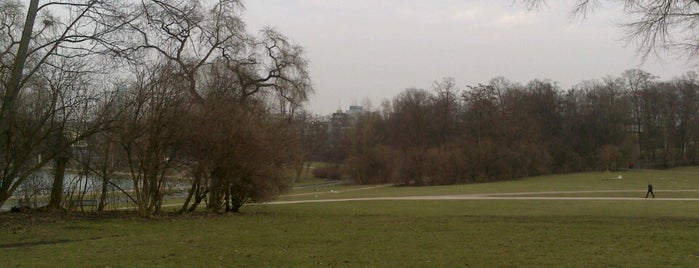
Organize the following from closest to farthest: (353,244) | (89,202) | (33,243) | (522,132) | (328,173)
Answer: (353,244), (33,243), (89,202), (522,132), (328,173)

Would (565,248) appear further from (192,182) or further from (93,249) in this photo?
(192,182)

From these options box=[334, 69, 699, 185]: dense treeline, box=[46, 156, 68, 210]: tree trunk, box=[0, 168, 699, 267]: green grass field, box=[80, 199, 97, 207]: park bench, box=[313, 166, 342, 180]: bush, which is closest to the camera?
box=[0, 168, 699, 267]: green grass field

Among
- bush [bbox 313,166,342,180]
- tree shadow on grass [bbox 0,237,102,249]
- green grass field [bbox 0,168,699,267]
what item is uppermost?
bush [bbox 313,166,342,180]

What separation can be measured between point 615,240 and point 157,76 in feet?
47.4

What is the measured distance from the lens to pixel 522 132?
7875cm

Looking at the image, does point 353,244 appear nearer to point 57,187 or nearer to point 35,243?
point 35,243

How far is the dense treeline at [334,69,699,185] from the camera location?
75688 mm

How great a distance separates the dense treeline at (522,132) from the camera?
75688 mm

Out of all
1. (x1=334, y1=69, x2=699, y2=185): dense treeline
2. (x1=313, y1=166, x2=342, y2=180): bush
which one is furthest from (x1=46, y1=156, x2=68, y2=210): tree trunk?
(x1=313, y1=166, x2=342, y2=180): bush

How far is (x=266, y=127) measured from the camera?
70.8 feet


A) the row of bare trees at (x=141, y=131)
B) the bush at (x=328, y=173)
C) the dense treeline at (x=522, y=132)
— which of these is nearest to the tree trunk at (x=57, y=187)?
the row of bare trees at (x=141, y=131)

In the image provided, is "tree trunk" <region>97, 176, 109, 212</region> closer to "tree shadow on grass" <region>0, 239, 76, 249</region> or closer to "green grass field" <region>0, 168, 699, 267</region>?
"green grass field" <region>0, 168, 699, 267</region>

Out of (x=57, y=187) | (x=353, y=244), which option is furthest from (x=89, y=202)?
(x=353, y=244)

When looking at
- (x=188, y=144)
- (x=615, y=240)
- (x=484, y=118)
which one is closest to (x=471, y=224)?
(x=615, y=240)
